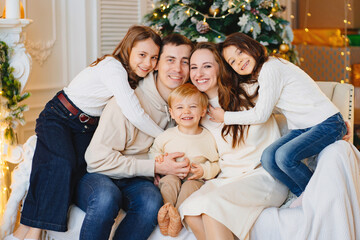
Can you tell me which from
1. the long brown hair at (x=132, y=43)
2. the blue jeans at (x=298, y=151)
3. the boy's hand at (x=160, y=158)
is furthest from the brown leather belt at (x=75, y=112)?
the blue jeans at (x=298, y=151)

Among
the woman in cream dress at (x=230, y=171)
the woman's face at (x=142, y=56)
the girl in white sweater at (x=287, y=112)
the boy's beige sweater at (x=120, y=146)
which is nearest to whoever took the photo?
the woman in cream dress at (x=230, y=171)

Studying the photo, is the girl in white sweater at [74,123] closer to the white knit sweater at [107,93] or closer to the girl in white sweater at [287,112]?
the white knit sweater at [107,93]

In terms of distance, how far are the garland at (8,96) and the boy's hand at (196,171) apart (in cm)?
101

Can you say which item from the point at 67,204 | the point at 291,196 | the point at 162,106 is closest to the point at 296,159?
the point at 291,196

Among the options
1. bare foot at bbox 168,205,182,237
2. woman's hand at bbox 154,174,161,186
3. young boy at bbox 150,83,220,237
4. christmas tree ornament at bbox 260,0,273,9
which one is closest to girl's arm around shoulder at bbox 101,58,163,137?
young boy at bbox 150,83,220,237

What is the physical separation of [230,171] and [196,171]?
0.17m

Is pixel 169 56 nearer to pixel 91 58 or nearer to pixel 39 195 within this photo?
pixel 39 195

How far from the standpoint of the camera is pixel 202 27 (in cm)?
333

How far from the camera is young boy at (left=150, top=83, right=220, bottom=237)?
230 cm

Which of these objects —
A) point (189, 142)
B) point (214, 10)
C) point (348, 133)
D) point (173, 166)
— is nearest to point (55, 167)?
point (173, 166)

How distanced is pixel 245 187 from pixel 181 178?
34 cm

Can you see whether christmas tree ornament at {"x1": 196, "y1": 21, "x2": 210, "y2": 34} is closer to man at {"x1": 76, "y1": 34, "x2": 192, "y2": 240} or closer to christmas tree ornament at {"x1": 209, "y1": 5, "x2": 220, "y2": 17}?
christmas tree ornament at {"x1": 209, "y1": 5, "x2": 220, "y2": 17}

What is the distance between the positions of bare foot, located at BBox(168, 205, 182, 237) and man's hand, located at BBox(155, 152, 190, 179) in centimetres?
26

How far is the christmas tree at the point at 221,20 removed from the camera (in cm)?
332
